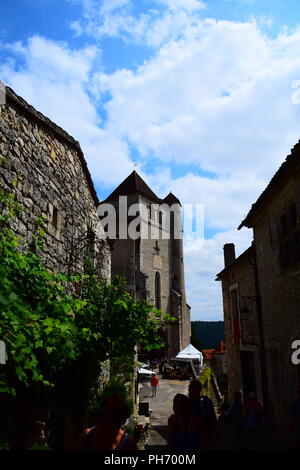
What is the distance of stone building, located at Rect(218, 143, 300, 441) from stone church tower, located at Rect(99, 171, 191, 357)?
17.8m

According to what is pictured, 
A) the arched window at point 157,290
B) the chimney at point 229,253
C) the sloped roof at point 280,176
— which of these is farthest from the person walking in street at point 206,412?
the arched window at point 157,290

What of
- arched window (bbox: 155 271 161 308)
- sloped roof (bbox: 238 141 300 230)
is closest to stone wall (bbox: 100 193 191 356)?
arched window (bbox: 155 271 161 308)

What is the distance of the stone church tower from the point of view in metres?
28.9

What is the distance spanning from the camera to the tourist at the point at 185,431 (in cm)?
323

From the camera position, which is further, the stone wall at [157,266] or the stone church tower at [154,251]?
the stone church tower at [154,251]

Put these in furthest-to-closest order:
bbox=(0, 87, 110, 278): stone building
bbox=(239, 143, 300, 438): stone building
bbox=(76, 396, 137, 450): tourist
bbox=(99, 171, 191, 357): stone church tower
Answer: bbox=(99, 171, 191, 357): stone church tower → bbox=(239, 143, 300, 438): stone building → bbox=(0, 87, 110, 278): stone building → bbox=(76, 396, 137, 450): tourist

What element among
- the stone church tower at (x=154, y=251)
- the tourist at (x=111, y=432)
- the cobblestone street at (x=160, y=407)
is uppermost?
the stone church tower at (x=154, y=251)

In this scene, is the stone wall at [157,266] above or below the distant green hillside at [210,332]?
above

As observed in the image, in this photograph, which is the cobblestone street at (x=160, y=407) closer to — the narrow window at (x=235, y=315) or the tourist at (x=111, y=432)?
the narrow window at (x=235, y=315)

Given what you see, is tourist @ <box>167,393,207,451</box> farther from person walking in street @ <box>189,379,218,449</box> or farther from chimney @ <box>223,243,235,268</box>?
chimney @ <box>223,243,235,268</box>

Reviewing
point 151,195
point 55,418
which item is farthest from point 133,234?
point 55,418

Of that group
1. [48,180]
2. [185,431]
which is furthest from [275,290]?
[48,180]

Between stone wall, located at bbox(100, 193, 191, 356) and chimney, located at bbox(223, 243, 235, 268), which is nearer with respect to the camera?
chimney, located at bbox(223, 243, 235, 268)
